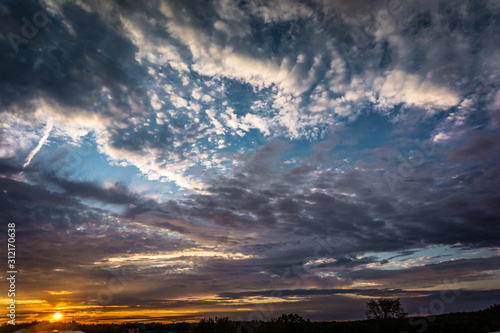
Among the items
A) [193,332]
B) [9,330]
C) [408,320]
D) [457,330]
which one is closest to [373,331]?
[408,320]

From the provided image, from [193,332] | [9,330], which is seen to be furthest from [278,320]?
[9,330]

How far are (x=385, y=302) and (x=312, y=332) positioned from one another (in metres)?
36.9

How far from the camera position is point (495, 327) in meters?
35.6

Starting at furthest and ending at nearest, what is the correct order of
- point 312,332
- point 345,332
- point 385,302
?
point 385,302 < point 345,332 < point 312,332

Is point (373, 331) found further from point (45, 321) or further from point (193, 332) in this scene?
point (45, 321)

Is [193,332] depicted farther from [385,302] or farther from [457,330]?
[385,302]

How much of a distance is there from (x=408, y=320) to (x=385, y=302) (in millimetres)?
27197

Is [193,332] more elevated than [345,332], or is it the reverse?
[193,332]

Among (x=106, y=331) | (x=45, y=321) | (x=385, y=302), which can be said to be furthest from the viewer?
(x=385, y=302)

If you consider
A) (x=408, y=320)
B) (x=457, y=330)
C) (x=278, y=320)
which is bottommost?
(x=457, y=330)

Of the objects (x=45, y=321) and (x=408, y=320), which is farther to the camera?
(x=45, y=321)

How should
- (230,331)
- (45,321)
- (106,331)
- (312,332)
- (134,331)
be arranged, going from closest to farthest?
1. (312,332)
2. (230,331)
3. (134,331)
4. (106,331)
5. (45,321)

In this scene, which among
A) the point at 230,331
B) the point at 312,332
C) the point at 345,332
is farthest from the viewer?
the point at 345,332

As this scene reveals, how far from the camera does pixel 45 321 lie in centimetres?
5262
